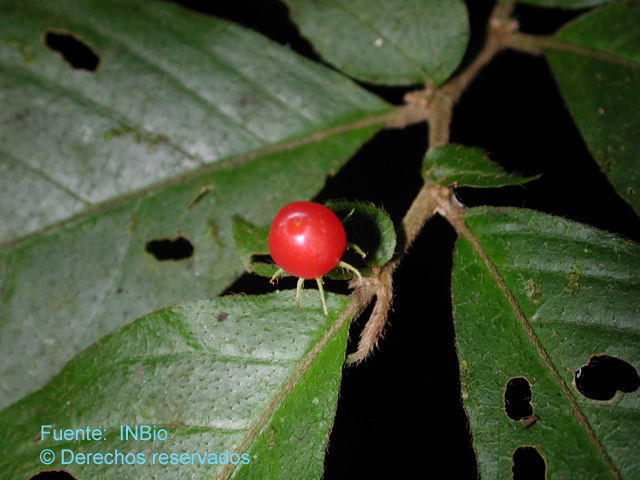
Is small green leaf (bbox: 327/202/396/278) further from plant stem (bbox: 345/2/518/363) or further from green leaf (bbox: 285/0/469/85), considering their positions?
green leaf (bbox: 285/0/469/85)

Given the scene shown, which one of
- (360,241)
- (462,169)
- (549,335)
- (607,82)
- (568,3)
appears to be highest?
(568,3)

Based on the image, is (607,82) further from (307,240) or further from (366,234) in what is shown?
(307,240)

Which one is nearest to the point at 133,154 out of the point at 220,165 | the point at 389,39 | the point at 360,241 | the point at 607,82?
the point at 220,165

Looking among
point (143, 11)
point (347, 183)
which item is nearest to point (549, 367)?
point (347, 183)

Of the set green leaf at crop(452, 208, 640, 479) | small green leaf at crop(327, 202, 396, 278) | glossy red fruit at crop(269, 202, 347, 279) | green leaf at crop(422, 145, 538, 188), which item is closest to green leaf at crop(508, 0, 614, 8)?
green leaf at crop(422, 145, 538, 188)

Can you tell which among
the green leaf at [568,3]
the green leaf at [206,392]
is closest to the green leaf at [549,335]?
the green leaf at [206,392]
